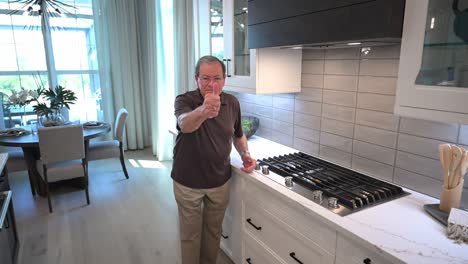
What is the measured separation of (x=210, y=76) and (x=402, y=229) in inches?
44.3

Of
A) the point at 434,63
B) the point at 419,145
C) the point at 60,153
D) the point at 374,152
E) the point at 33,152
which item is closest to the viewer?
the point at 434,63

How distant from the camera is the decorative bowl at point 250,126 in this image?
2.52 metres

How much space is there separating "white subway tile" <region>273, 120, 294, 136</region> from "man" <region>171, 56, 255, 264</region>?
1.58 ft

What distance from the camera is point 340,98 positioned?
1.82 metres

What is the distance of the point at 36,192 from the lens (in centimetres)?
344

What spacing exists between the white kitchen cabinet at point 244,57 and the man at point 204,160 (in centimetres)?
32

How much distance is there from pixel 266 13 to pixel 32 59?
4133 millimetres

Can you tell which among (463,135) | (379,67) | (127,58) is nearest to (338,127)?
(379,67)

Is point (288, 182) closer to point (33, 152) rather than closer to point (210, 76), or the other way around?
point (210, 76)

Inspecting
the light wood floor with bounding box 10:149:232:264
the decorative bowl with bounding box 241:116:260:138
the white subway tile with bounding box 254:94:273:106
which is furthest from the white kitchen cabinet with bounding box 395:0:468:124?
the light wood floor with bounding box 10:149:232:264

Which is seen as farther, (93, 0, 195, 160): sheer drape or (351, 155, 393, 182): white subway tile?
(93, 0, 195, 160): sheer drape

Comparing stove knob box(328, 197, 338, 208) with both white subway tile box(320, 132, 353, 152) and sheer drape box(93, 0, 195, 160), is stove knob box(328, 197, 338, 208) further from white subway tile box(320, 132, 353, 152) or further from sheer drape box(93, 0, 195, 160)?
sheer drape box(93, 0, 195, 160)

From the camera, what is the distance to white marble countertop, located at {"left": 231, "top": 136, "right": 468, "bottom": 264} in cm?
98

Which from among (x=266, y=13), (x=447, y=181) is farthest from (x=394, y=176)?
(x=266, y=13)
